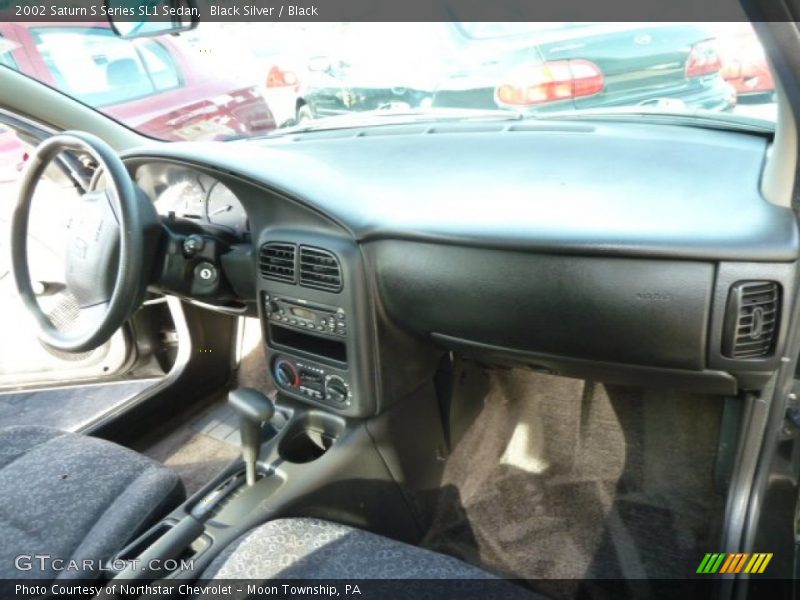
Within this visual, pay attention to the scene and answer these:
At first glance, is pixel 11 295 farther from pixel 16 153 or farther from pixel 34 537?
pixel 34 537

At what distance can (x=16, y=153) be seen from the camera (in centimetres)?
246

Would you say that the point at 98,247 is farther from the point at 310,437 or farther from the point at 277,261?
the point at 310,437

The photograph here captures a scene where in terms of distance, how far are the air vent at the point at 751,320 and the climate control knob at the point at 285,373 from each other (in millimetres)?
1031

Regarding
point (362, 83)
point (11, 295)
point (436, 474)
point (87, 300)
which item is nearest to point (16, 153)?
point (11, 295)

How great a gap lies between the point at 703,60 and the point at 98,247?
5.76 ft

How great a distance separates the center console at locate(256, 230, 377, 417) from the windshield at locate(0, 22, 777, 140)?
2.48 feet

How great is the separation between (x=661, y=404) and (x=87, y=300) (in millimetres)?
1603

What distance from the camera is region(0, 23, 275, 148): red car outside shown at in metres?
2.45

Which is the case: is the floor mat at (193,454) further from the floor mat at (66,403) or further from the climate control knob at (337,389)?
the climate control knob at (337,389)

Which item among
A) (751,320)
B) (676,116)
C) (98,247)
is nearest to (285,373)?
(98,247)

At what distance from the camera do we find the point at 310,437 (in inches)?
72.2

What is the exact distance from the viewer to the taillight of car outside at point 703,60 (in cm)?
195

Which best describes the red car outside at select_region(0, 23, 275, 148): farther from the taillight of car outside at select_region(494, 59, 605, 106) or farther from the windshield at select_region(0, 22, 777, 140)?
the taillight of car outside at select_region(494, 59, 605, 106)

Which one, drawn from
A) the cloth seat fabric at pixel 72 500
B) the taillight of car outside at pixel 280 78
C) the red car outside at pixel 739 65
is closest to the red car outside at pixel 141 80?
the taillight of car outside at pixel 280 78
